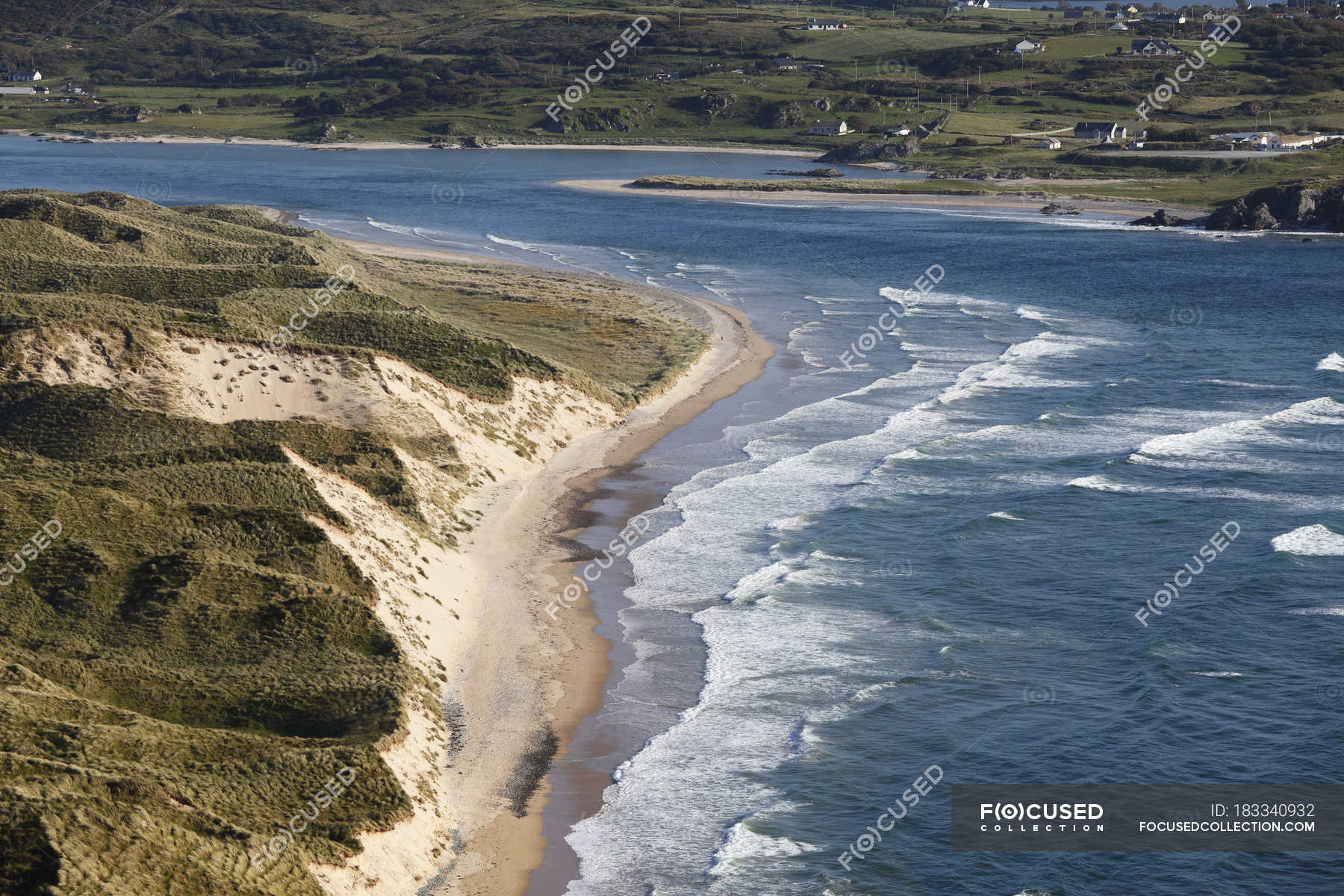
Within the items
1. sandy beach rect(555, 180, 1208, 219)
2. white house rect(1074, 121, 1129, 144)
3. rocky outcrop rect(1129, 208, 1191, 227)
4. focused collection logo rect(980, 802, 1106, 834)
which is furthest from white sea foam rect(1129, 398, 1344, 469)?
white house rect(1074, 121, 1129, 144)

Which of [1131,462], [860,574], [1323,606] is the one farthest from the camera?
[1131,462]

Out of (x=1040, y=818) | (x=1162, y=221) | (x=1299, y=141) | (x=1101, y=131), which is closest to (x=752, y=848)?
(x=1040, y=818)

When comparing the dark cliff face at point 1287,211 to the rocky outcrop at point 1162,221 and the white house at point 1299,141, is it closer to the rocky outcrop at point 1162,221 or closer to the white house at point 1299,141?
the rocky outcrop at point 1162,221

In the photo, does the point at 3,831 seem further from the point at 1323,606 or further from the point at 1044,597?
the point at 1323,606

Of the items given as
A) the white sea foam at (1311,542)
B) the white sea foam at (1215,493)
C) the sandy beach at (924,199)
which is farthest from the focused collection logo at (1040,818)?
the sandy beach at (924,199)

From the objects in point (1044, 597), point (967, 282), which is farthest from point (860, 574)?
point (967, 282)

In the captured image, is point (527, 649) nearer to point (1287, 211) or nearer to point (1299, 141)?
point (1287, 211)

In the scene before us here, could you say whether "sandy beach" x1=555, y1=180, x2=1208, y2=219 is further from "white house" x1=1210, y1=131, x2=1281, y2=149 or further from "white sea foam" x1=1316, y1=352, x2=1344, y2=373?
"white sea foam" x1=1316, y1=352, x2=1344, y2=373
